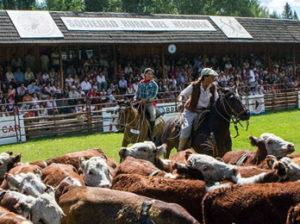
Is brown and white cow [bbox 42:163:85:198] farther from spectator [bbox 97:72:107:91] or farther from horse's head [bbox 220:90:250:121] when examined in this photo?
spectator [bbox 97:72:107:91]

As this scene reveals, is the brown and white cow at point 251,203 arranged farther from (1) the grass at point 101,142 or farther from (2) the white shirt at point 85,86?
(2) the white shirt at point 85,86

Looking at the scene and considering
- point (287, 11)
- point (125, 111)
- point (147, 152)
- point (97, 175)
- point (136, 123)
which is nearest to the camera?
point (97, 175)

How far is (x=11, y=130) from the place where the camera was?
58.3ft

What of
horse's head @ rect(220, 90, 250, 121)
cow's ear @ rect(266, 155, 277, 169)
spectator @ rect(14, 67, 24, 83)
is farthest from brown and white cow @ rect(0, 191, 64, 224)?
spectator @ rect(14, 67, 24, 83)

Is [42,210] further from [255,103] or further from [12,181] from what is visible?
[255,103]

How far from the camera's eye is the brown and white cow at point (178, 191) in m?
5.28

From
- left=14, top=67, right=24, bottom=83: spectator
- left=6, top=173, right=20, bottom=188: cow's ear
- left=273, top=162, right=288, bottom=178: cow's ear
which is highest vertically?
left=14, top=67, right=24, bottom=83: spectator

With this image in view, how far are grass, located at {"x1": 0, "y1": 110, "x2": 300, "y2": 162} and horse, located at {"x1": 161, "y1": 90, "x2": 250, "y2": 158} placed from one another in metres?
2.77

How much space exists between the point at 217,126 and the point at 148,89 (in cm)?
256

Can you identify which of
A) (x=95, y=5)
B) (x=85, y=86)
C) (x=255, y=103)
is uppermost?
(x=95, y=5)

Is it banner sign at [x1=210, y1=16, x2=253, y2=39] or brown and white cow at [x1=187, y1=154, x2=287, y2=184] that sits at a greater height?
banner sign at [x1=210, y1=16, x2=253, y2=39]

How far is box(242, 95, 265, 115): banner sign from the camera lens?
2351cm

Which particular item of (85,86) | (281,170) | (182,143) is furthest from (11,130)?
(281,170)

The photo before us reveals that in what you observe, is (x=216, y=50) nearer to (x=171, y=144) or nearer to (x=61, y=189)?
(x=171, y=144)
